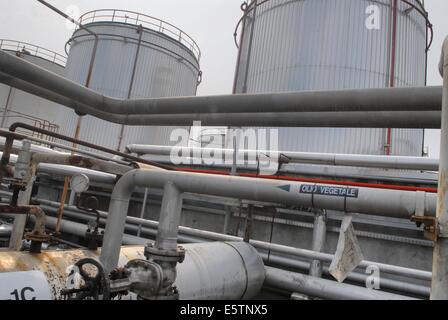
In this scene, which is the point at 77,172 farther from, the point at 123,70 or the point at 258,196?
the point at 123,70

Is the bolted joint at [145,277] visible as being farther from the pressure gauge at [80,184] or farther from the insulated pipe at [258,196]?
the pressure gauge at [80,184]

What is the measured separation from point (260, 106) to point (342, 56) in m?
4.78

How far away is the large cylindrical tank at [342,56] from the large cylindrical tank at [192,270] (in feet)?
10.8

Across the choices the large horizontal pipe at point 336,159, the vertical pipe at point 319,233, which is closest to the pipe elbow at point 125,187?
the vertical pipe at point 319,233

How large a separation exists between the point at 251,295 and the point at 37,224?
6.28 feet

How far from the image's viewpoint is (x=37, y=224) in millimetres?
2604

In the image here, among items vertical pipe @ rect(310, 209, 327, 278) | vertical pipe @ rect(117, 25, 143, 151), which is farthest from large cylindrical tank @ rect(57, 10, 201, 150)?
vertical pipe @ rect(310, 209, 327, 278)

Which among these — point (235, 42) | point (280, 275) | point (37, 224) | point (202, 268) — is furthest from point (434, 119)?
point (235, 42)

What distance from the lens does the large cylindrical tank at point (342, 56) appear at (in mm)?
6016

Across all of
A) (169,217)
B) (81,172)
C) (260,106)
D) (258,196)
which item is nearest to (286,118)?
(260,106)

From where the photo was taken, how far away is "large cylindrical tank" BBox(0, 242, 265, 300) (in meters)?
2.08

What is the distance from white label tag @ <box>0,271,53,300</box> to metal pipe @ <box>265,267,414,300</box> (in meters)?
2.12
